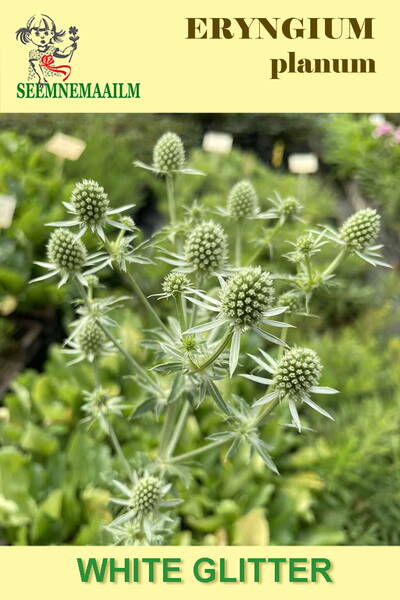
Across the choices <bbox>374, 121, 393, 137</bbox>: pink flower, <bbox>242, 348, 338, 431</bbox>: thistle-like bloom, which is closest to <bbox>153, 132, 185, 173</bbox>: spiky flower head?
<bbox>242, 348, 338, 431</bbox>: thistle-like bloom

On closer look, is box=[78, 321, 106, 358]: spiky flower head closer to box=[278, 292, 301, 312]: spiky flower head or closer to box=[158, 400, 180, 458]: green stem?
box=[158, 400, 180, 458]: green stem

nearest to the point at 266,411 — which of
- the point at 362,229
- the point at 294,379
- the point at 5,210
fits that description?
the point at 294,379

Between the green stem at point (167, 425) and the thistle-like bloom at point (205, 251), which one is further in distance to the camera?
the green stem at point (167, 425)

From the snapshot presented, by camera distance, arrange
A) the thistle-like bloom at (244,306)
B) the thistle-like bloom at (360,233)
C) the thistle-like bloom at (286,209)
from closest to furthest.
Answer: the thistle-like bloom at (244,306)
the thistle-like bloom at (360,233)
the thistle-like bloom at (286,209)

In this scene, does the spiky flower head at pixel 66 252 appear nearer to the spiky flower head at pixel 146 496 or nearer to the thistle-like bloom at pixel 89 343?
the thistle-like bloom at pixel 89 343

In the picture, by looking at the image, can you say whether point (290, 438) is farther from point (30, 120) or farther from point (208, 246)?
point (30, 120)

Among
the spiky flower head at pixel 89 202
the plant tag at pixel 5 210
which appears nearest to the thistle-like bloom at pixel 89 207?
the spiky flower head at pixel 89 202

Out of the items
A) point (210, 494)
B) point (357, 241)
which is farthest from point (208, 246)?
point (210, 494)

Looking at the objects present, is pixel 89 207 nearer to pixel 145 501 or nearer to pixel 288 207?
pixel 288 207
